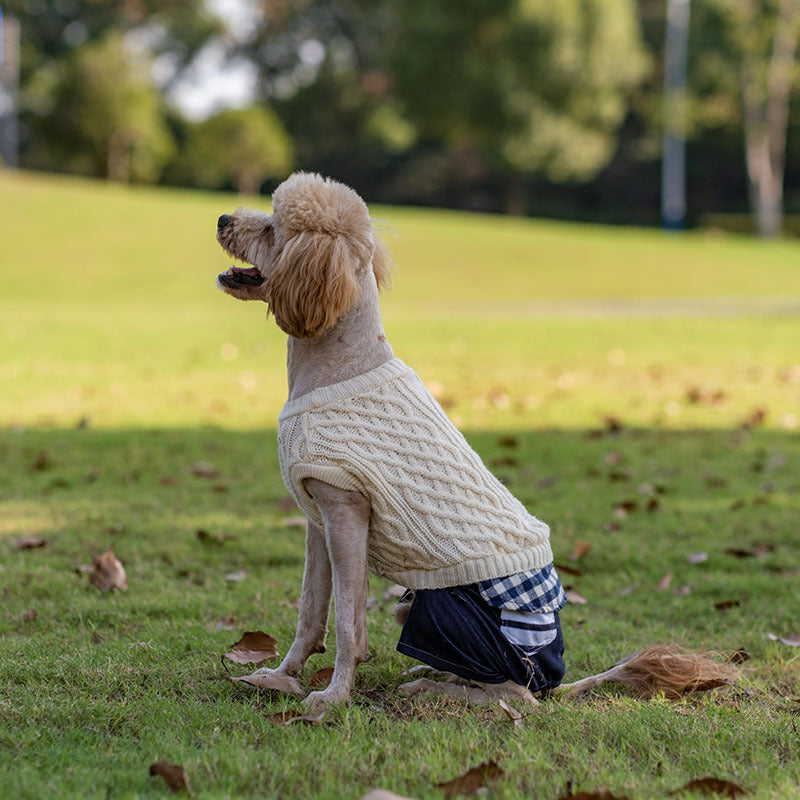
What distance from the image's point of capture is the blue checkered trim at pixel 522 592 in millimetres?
3330

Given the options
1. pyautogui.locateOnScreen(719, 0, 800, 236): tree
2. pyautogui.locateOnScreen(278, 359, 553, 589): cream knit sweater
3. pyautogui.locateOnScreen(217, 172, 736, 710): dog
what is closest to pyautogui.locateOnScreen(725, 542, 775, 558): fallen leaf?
pyautogui.locateOnScreen(217, 172, 736, 710): dog

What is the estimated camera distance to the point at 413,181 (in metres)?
55.9

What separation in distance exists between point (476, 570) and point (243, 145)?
46379 millimetres

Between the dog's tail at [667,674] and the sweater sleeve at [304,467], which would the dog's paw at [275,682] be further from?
the dog's tail at [667,674]

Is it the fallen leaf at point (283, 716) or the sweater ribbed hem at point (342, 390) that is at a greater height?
the sweater ribbed hem at point (342, 390)

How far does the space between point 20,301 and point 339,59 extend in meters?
45.1

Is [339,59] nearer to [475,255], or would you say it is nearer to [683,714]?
[475,255]

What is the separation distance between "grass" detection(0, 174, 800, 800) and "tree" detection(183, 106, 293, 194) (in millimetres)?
33541

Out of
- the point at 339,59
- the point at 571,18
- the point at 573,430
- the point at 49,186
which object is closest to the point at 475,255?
the point at 49,186

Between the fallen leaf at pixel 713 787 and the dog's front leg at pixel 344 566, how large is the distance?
3.62ft

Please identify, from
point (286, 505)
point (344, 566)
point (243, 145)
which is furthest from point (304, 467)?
point (243, 145)

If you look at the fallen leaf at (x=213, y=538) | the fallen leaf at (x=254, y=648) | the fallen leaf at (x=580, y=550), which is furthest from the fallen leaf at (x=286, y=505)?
the fallen leaf at (x=254, y=648)

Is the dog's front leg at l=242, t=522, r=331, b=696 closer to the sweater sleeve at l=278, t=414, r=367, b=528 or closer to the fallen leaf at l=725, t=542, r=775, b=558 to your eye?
the sweater sleeve at l=278, t=414, r=367, b=528

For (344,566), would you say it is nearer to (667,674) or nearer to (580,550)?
(667,674)
